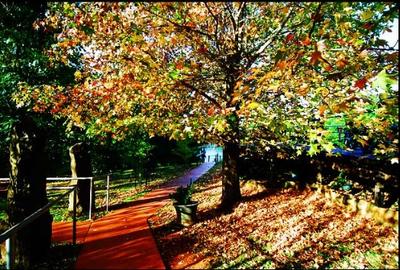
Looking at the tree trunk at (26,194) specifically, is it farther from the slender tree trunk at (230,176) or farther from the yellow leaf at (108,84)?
the slender tree trunk at (230,176)

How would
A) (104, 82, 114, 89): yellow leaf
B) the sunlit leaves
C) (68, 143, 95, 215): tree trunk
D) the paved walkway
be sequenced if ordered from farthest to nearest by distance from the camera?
1. (68, 143, 95, 215): tree trunk
2. (104, 82, 114, 89): yellow leaf
3. the paved walkway
4. the sunlit leaves

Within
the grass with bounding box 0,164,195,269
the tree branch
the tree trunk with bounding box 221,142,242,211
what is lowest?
the grass with bounding box 0,164,195,269

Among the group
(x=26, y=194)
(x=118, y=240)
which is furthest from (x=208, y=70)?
(x=26, y=194)

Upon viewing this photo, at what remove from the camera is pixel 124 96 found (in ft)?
29.7

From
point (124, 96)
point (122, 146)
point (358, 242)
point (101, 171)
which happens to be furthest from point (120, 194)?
point (358, 242)

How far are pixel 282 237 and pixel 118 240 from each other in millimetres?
4425

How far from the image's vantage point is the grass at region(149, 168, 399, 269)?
6980 millimetres

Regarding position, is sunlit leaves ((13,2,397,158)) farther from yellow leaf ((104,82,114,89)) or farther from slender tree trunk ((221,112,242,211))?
slender tree trunk ((221,112,242,211))

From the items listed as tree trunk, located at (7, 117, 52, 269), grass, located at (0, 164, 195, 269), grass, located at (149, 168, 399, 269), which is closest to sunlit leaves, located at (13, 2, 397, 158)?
tree trunk, located at (7, 117, 52, 269)

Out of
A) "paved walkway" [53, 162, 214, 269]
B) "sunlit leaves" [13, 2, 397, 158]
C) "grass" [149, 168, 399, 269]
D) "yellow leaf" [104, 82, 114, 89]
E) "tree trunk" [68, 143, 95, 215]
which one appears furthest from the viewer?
"tree trunk" [68, 143, 95, 215]

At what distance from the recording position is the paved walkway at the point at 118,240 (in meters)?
7.86

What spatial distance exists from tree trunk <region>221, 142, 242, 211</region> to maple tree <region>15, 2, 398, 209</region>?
4cm

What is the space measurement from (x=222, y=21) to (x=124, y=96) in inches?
143

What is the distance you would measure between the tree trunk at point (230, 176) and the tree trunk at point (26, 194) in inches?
220
